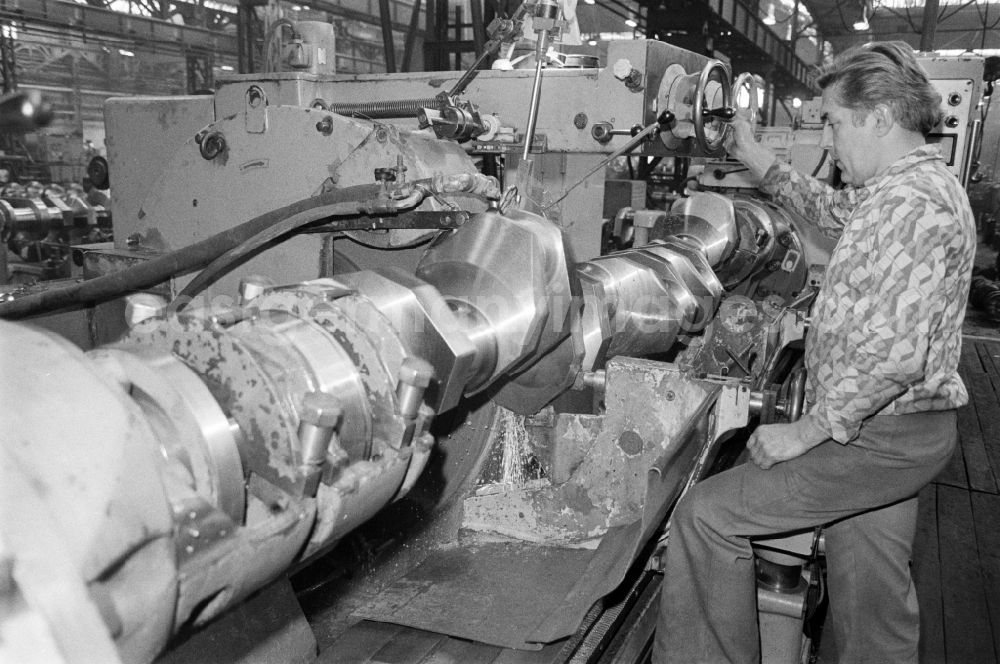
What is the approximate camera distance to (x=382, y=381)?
87 centimetres

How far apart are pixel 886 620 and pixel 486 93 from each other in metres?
1.45

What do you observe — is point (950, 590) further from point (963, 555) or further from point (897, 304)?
point (897, 304)

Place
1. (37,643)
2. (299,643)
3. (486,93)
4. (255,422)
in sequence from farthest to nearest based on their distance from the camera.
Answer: (486,93), (299,643), (255,422), (37,643)

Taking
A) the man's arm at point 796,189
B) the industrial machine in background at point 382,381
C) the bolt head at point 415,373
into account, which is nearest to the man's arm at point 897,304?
the industrial machine in background at point 382,381

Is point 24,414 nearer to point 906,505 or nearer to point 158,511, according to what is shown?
point 158,511

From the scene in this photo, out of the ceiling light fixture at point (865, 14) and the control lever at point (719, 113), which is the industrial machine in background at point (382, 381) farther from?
the ceiling light fixture at point (865, 14)

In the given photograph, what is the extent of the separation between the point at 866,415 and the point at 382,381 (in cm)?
78

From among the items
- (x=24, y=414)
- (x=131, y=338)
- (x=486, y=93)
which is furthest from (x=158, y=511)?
(x=486, y=93)

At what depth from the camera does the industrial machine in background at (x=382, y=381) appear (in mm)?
605

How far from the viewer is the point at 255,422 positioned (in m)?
0.76

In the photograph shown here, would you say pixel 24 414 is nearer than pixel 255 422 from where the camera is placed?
Yes

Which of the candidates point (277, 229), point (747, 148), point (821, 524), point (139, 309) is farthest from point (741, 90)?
point (139, 309)

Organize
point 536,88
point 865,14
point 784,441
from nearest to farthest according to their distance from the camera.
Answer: point 784,441, point 536,88, point 865,14

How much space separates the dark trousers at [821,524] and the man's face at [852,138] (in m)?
0.42
